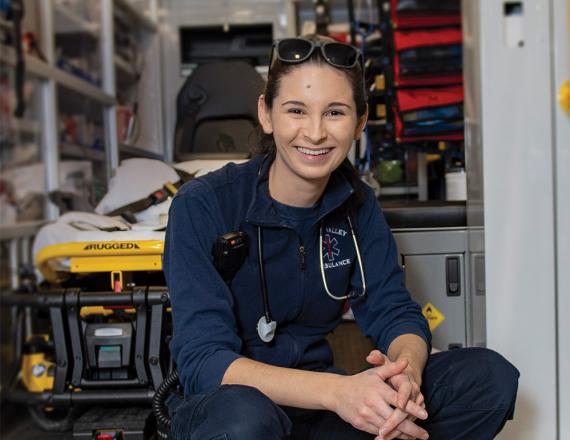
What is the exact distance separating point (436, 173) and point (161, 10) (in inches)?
87.1

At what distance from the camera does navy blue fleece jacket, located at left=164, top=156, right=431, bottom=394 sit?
1.30 m

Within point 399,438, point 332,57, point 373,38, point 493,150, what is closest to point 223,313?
point 399,438

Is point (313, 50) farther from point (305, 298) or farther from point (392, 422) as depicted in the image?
point (392, 422)

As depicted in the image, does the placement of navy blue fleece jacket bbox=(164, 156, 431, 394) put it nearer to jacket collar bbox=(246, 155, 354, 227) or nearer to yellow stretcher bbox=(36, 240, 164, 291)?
jacket collar bbox=(246, 155, 354, 227)

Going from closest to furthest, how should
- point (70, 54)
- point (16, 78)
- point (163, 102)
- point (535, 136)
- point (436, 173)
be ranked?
point (535, 136) → point (16, 78) → point (436, 173) → point (70, 54) → point (163, 102)

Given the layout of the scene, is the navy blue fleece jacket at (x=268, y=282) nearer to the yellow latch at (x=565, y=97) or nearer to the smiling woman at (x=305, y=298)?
the smiling woman at (x=305, y=298)

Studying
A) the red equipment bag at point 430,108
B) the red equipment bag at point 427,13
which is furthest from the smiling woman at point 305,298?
the red equipment bag at point 427,13

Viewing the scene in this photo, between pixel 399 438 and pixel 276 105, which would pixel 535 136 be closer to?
pixel 276 105

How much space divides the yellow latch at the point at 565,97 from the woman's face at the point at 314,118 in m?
0.63

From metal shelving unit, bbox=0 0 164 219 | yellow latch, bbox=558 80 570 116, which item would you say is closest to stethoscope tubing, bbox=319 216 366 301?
yellow latch, bbox=558 80 570 116

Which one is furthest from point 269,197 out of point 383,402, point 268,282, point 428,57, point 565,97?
point 428,57

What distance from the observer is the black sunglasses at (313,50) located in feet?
4.46

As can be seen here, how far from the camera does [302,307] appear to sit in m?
1.48

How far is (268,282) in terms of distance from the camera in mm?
1453
